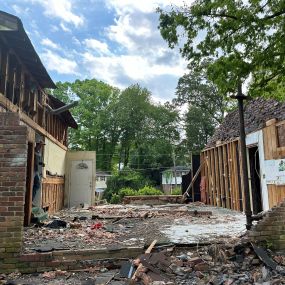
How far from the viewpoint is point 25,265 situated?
450cm

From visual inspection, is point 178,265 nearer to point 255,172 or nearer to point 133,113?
point 255,172

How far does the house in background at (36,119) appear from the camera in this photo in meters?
6.96

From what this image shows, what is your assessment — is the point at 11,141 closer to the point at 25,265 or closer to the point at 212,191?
the point at 25,265

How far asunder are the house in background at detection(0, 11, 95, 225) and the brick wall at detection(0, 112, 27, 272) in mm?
53

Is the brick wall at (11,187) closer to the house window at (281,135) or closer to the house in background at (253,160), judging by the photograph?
the house in background at (253,160)

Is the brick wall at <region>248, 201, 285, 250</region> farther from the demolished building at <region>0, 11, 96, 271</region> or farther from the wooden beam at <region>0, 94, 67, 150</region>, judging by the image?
the wooden beam at <region>0, 94, 67, 150</region>

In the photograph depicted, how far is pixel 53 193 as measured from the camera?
13.2 m

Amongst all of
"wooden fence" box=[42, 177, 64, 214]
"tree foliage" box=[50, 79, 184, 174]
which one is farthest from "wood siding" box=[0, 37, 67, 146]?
"tree foliage" box=[50, 79, 184, 174]

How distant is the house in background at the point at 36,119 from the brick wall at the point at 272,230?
3.94 meters

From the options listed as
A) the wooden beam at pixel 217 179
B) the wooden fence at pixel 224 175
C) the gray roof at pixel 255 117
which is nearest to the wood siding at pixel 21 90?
the gray roof at pixel 255 117

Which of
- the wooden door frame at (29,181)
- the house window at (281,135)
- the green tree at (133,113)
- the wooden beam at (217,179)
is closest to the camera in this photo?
the wooden door frame at (29,181)

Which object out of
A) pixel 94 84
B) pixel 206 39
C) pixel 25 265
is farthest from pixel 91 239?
pixel 94 84

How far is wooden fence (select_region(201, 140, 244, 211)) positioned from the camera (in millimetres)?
12875

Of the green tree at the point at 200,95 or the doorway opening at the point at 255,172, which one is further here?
the green tree at the point at 200,95
